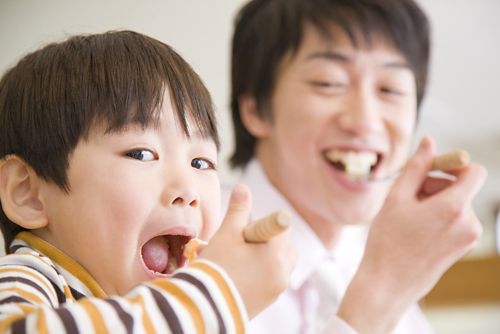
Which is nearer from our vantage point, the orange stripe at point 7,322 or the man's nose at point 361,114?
the orange stripe at point 7,322

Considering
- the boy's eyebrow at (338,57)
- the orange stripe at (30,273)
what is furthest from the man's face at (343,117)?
the orange stripe at (30,273)

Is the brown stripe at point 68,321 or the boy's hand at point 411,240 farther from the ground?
the brown stripe at point 68,321

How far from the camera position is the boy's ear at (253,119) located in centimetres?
115

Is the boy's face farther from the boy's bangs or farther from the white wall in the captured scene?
the white wall

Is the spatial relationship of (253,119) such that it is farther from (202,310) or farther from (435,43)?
(435,43)

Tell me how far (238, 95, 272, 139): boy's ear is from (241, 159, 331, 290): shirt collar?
61mm

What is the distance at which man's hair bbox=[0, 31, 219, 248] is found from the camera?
23.1 inches

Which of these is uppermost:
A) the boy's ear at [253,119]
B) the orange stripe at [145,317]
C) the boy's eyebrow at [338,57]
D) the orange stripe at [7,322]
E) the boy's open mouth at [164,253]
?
the boy's eyebrow at [338,57]

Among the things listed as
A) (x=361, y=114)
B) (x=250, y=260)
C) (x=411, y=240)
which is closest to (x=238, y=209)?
(x=250, y=260)

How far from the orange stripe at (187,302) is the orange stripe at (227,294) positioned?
2 cm

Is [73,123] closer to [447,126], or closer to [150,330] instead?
[150,330]

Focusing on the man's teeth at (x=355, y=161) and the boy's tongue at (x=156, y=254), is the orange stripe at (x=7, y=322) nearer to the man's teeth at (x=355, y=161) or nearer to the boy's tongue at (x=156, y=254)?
the boy's tongue at (x=156, y=254)

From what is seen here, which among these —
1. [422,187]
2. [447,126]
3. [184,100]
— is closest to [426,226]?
[422,187]

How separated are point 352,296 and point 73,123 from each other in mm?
352
